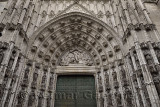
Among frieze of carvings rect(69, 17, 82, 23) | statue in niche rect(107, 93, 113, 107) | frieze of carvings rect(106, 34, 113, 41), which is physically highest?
frieze of carvings rect(69, 17, 82, 23)

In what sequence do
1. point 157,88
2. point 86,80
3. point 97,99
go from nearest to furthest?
point 157,88 → point 97,99 → point 86,80

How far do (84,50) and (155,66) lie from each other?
4987mm

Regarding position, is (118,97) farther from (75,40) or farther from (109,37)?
(75,40)

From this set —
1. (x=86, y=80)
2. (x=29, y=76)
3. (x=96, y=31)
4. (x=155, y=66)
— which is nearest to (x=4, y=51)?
(x=29, y=76)

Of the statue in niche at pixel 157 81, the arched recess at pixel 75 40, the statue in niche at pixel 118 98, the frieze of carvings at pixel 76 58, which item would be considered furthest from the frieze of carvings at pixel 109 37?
the statue in niche at pixel 157 81

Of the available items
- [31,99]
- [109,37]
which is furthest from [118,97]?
[31,99]

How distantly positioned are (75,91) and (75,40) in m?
3.45

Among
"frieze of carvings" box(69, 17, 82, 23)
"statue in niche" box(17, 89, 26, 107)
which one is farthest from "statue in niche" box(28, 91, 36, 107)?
"frieze of carvings" box(69, 17, 82, 23)

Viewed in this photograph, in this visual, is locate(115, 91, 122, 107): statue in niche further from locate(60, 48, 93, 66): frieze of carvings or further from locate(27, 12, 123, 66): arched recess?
locate(60, 48, 93, 66): frieze of carvings

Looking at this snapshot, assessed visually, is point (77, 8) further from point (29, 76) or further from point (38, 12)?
point (29, 76)

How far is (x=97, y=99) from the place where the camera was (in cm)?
782

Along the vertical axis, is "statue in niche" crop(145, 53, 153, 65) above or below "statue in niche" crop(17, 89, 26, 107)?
above

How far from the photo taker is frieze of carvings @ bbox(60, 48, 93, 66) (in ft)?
31.0

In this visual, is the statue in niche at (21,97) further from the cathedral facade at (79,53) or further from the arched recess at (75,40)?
the arched recess at (75,40)
